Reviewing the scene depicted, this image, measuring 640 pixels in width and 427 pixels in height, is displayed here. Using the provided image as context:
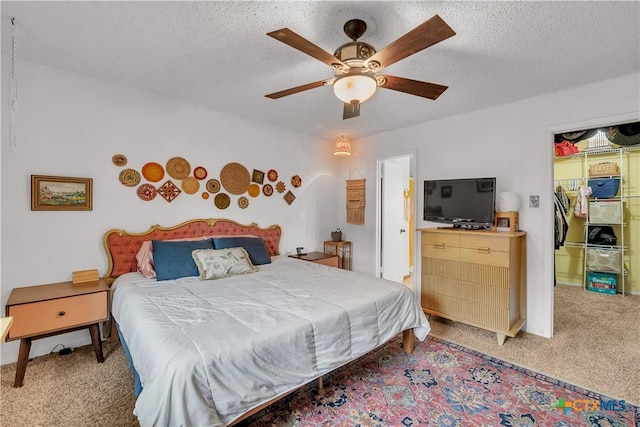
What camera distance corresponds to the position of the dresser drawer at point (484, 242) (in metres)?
2.76

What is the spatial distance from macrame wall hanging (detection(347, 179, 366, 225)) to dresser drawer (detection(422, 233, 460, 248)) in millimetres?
1388

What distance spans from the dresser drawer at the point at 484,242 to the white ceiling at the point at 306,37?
1439mm

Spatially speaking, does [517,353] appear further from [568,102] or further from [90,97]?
[90,97]

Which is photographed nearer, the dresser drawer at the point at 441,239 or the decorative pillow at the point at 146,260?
the decorative pillow at the point at 146,260

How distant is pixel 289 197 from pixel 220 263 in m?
1.73

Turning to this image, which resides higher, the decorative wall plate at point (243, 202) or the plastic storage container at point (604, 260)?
the decorative wall plate at point (243, 202)

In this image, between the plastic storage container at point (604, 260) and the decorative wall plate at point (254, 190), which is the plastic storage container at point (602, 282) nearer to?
the plastic storage container at point (604, 260)

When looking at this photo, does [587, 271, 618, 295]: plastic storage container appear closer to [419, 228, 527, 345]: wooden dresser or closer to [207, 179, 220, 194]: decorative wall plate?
[419, 228, 527, 345]: wooden dresser

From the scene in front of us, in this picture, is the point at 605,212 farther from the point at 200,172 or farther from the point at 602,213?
the point at 200,172

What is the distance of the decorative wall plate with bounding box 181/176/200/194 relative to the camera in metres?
3.30

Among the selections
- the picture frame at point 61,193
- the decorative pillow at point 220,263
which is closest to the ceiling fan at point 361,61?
the decorative pillow at point 220,263

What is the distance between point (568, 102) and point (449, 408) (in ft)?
9.68

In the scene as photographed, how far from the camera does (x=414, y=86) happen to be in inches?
77.3

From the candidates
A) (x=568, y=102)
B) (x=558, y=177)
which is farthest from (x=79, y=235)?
(x=558, y=177)
